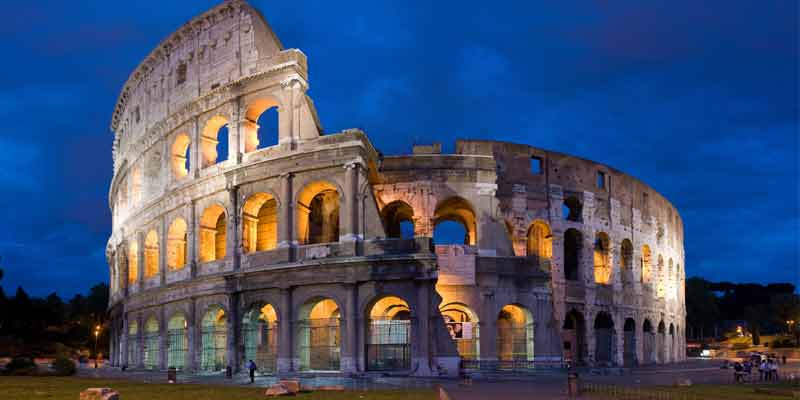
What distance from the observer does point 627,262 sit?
134ft

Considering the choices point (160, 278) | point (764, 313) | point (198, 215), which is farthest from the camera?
point (764, 313)

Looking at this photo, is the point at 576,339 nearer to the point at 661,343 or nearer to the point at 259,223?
the point at 661,343

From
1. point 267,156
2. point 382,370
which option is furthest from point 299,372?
point 267,156

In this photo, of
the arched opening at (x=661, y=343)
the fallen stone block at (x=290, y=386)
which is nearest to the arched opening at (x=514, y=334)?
the arched opening at (x=661, y=343)

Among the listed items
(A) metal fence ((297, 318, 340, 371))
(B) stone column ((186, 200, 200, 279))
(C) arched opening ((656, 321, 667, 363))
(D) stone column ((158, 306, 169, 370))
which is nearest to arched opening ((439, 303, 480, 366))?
(A) metal fence ((297, 318, 340, 371))

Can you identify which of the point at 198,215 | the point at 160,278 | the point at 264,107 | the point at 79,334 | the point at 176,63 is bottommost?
the point at 79,334

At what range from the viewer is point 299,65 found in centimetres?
2984

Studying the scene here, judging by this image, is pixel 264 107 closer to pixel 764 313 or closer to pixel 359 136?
pixel 359 136

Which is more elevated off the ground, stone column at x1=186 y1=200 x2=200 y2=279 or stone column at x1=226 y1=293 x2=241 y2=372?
stone column at x1=186 y1=200 x2=200 y2=279

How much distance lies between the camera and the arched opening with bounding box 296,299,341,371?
2773 cm

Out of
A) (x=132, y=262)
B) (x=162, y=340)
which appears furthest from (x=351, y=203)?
(x=132, y=262)

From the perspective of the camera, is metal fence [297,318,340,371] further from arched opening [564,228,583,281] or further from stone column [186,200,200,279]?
A: arched opening [564,228,583,281]

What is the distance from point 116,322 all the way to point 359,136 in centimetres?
2259

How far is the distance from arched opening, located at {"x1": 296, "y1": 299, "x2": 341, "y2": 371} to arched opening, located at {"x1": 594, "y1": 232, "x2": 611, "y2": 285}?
1588cm
